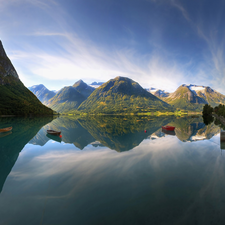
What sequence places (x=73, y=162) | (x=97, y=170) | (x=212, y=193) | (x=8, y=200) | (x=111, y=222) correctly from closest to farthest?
(x=111, y=222) → (x=8, y=200) → (x=212, y=193) → (x=97, y=170) → (x=73, y=162)

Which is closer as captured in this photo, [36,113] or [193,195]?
[193,195]

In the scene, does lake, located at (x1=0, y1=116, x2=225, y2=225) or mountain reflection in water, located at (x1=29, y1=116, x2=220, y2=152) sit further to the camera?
mountain reflection in water, located at (x1=29, y1=116, x2=220, y2=152)

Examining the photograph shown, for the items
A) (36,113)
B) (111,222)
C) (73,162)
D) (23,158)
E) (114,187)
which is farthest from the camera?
Result: (36,113)

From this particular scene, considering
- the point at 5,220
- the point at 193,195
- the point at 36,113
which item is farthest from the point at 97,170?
the point at 36,113

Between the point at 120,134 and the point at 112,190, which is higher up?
the point at 120,134

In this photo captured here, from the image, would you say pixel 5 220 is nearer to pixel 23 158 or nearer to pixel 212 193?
pixel 23 158

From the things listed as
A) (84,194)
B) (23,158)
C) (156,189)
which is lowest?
(23,158)

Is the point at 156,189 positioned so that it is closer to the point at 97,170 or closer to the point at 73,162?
the point at 97,170

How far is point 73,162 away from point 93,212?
43.7 ft

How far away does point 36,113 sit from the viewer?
Result: 189 m

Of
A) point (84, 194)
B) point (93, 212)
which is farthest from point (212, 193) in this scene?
point (84, 194)

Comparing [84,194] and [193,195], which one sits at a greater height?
[193,195]

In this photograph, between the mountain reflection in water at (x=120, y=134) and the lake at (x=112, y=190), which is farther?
the mountain reflection in water at (x=120, y=134)

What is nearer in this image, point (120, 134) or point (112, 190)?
point (112, 190)
